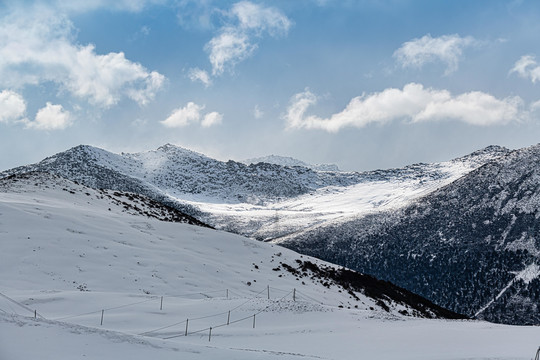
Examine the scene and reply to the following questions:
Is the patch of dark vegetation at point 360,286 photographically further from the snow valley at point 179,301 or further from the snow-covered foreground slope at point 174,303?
the snow-covered foreground slope at point 174,303

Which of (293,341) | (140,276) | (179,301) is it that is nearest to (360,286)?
(140,276)

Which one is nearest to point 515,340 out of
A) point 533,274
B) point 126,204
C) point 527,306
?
point 126,204

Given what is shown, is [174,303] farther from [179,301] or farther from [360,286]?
[360,286]

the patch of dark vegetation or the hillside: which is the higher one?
the hillside

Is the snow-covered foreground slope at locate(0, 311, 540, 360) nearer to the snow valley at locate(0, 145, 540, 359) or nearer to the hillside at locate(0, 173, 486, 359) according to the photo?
the snow valley at locate(0, 145, 540, 359)

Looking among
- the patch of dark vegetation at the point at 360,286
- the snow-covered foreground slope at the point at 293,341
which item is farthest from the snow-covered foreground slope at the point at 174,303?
the patch of dark vegetation at the point at 360,286

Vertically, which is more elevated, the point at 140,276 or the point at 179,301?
the point at 140,276

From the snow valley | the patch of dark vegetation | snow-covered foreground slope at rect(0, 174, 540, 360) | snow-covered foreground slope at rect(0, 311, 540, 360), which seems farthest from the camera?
the patch of dark vegetation

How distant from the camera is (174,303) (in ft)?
102

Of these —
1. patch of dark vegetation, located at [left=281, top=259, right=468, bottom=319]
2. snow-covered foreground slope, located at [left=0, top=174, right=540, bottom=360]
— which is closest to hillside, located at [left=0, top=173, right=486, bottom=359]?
snow-covered foreground slope, located at [left=0, top=174, right=540, bottom=360]

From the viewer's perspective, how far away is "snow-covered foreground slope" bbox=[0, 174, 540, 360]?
17.0 metres

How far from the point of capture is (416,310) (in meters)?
54.8

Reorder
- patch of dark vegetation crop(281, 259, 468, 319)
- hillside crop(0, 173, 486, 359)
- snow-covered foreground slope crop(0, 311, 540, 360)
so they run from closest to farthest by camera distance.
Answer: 1. snow-covered foreground slope crop(0, 311, 540, 360)
2. hillside crop(0, 173, 486, 359)
3. patch of dark vegetation crop(281, 259, 468, 319)

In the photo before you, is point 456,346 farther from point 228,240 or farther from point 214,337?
point 228,240
